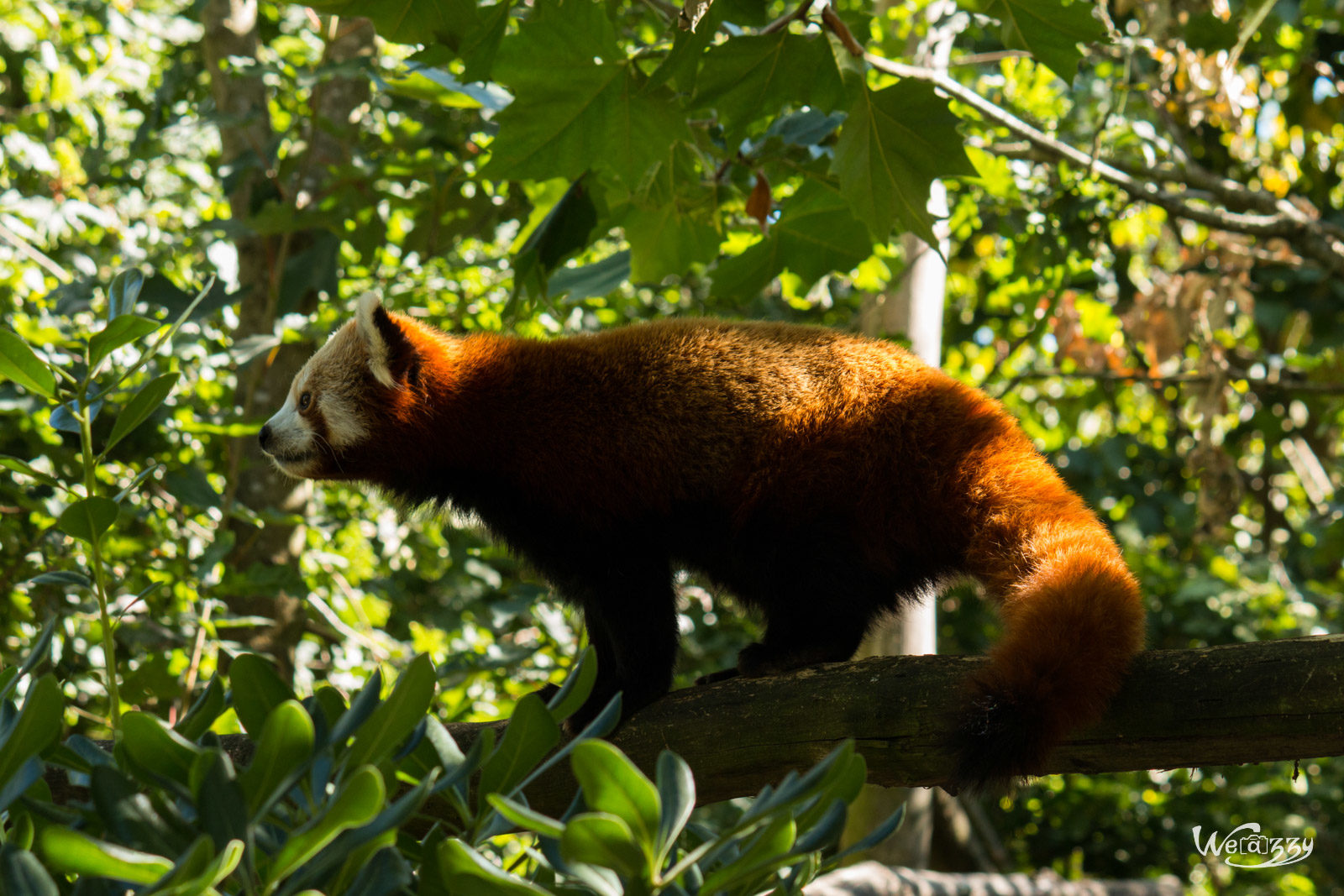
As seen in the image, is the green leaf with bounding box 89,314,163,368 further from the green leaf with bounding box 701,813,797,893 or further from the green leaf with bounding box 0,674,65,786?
the green leaf with bounding box 701,813,797,893

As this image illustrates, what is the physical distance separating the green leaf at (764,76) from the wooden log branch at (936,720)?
4.56 feet

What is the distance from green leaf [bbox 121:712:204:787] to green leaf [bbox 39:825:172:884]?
0.64ft

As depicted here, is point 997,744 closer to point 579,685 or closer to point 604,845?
point 579,685

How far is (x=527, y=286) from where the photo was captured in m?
3.49

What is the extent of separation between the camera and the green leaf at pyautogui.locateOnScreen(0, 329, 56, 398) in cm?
174

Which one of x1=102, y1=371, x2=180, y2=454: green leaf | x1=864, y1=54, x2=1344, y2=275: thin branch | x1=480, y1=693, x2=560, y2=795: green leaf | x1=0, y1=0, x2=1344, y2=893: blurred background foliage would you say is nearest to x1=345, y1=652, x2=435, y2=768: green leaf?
x1=480, y1=693, x2=560, y2=795: green leaf

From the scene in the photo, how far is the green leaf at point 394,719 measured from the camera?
1.18m

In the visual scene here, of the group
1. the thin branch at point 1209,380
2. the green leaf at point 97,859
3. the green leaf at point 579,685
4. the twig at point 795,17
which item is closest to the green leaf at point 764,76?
the twig at point 795,17

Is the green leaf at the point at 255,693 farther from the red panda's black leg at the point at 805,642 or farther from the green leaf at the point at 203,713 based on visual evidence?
the red panda's black leg at the point at 805,642

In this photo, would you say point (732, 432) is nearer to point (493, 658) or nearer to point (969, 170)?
point (969, 170)

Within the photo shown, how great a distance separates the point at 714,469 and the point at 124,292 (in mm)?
1427

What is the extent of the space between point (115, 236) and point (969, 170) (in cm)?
514

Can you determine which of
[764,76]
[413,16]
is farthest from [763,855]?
[413,16]

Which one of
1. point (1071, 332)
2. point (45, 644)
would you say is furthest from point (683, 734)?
point (1071, 332)
